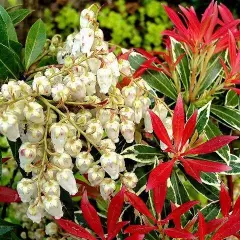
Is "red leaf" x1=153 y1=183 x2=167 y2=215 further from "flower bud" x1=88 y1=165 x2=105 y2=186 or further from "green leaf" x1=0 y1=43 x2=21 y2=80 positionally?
"green leaf" x1=0 y1=43 x2=21 y2=80

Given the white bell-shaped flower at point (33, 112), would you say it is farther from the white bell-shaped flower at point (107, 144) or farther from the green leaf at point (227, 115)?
the green leaf at point (227, 115)

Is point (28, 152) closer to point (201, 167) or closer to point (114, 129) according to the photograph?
point (114, 129)

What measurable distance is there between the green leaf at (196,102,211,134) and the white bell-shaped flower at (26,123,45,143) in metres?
0.29

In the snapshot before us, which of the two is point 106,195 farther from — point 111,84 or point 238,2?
point 238,2

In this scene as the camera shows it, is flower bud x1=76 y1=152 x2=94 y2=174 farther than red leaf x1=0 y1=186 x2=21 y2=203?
No

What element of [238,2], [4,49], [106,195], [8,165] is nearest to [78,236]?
[106,195]

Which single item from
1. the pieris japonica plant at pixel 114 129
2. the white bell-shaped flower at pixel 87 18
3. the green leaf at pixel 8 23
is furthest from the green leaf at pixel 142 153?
the green leaf at pixel 8 23

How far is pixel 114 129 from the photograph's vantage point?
0.89 metres

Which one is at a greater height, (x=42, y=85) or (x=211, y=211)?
(x=42, y=85)

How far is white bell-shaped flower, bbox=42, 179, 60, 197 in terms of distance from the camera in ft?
2.78

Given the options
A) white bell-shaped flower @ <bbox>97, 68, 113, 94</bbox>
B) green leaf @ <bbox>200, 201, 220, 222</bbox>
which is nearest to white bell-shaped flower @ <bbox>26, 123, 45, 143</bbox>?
white bell-shaped flower @ <bbox>97, 68, 113, 94</bbox>

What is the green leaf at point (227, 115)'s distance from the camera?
1084mm

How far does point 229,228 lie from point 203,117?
0.22 metres

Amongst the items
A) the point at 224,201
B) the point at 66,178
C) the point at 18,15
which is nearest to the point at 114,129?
the point at 66,178
